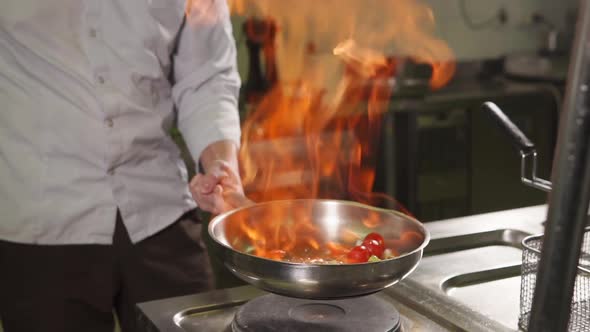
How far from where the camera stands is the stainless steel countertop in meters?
0.98

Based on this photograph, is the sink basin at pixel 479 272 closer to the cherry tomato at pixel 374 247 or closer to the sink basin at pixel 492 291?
the sink basin at pixel 492 291

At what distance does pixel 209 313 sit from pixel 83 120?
58 centimetres

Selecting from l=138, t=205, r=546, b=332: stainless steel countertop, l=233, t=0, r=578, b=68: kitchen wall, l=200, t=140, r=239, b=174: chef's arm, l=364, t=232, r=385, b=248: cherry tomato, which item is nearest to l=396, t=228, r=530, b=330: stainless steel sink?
l=138, t=205, r=546, b=332: stainless steel countertop

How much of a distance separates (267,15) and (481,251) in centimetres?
229

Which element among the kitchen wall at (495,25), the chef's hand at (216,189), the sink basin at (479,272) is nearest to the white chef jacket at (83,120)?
the chef's hand at (216,189)

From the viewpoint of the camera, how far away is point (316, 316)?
939 mm

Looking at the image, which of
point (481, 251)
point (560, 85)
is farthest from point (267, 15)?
point (481, 251)

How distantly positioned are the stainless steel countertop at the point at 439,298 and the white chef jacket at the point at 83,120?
1.50ft

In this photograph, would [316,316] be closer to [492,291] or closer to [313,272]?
[313,272]

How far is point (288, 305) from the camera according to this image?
980 millimetres

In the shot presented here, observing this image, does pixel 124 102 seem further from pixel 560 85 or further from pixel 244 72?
pixel 560 85

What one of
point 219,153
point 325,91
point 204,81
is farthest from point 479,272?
point 325,91

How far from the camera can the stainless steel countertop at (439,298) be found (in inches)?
38.6

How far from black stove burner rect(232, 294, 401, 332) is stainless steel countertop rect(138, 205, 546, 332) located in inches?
1.8
